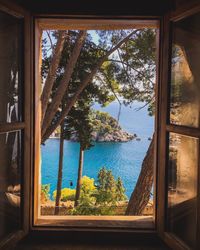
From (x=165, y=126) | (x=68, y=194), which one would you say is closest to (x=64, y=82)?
(x=68, y=194)

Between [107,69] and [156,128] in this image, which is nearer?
[156,128]

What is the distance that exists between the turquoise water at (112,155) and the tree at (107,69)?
61 cm

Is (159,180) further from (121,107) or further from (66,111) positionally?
(121,107)

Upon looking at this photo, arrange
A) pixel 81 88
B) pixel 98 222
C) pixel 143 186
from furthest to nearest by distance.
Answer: pixel 81 88 < pixel 143 186 < pixel 98 222

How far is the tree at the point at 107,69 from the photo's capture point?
21.5 feet

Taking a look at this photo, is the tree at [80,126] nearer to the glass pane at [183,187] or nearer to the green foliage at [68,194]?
the green foliage at [68,194]

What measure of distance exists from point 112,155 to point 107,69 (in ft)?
13.5

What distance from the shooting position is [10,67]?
165 centimetres

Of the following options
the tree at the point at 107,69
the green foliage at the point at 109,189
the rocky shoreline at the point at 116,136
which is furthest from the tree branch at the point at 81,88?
the green foliage at the point at 109,189

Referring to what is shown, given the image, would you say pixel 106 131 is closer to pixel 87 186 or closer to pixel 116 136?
pixel 116 136

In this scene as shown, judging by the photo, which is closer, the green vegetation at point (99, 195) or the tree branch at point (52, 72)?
the tree branch at point (52, 72)

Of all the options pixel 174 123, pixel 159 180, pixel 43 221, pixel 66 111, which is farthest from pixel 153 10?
pixel 66 111

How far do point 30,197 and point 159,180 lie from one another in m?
0.74

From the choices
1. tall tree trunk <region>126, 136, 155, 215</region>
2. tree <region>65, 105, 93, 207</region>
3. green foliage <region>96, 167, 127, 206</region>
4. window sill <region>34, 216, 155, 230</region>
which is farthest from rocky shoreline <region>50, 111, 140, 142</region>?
window sill <region>34, 216, 155, 230</region>
